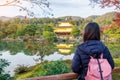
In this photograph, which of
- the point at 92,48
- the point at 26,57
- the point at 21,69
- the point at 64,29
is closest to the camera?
the point at 92,48

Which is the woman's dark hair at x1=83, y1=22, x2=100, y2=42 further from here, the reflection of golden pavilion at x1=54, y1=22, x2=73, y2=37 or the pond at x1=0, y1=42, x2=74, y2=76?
the reflection of golden pavilion at x1=54, y1=22, x2=73, y2=37

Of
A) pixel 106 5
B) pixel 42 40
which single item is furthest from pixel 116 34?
pixel 106 5

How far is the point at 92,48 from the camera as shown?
2.79m

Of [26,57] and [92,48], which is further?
[26,57]

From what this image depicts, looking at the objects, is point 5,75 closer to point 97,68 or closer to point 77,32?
point 97,68

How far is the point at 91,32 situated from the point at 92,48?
157 mm

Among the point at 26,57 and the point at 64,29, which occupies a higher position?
the point at 64,29

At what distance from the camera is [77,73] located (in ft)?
9.95

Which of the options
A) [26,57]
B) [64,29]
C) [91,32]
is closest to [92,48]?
[91,32]

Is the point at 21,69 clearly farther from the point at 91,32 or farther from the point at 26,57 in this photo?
the point at 91,32

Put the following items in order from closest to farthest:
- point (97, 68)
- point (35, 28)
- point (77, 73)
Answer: point (97, 68) < point (77, 73) < point (35, 28)

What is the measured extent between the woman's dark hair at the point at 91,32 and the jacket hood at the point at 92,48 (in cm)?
4

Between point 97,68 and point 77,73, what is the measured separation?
0.35 m

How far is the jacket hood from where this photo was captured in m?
2.77
